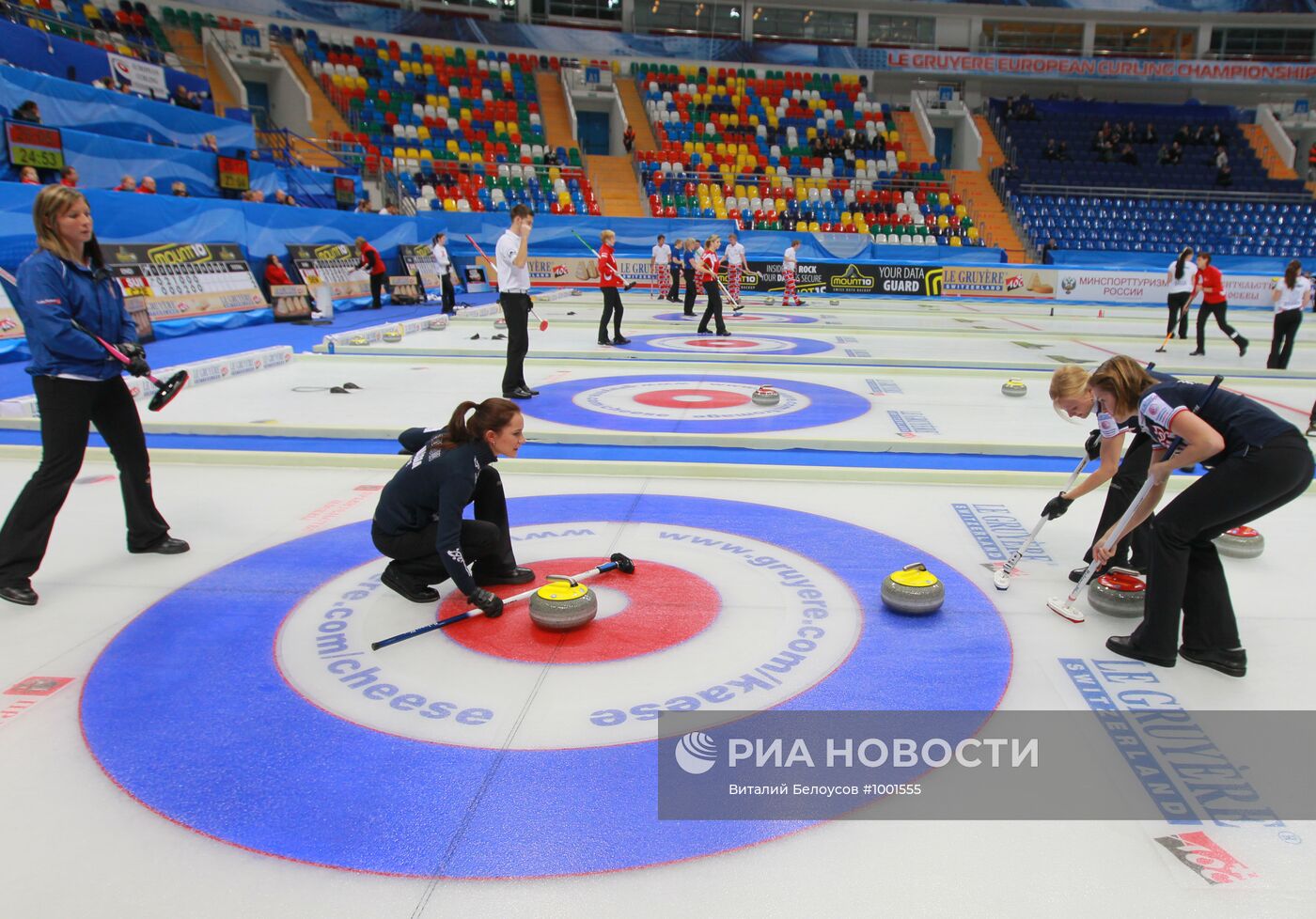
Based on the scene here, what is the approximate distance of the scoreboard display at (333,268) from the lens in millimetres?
18102

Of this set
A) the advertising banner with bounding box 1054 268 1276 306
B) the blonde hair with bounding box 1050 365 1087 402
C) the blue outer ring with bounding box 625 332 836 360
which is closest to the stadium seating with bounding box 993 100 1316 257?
the advertising banner with bounding box 1054 268 1276 306

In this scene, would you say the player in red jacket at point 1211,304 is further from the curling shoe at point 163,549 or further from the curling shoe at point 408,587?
the curling shoe at point 163,549

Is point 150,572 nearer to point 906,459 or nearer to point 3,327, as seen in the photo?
point 906,459

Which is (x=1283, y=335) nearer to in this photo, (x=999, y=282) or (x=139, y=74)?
(x=999, y=282)

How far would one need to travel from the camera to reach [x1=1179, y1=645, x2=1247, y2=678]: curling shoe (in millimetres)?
3437

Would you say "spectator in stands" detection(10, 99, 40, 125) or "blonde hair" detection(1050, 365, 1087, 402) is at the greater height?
"spectator in stands" detection(10, 99, 40, 125)

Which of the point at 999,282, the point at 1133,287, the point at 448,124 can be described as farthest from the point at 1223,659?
the point at 448,124

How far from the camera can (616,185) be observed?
35500 millimetres

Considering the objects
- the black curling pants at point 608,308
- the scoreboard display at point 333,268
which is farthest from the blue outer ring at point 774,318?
the scoreboard display at point 333,268

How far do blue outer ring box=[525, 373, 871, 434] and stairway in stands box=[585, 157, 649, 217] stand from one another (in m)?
24.3

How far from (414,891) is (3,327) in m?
12.0

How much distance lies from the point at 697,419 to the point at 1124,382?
197 inches

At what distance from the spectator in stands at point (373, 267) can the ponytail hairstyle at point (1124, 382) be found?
1814 centimetres

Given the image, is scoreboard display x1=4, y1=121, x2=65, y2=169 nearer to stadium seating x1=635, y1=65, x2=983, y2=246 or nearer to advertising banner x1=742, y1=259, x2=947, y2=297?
advertising banner x1=742, y1=259, x2=947, y2=297
